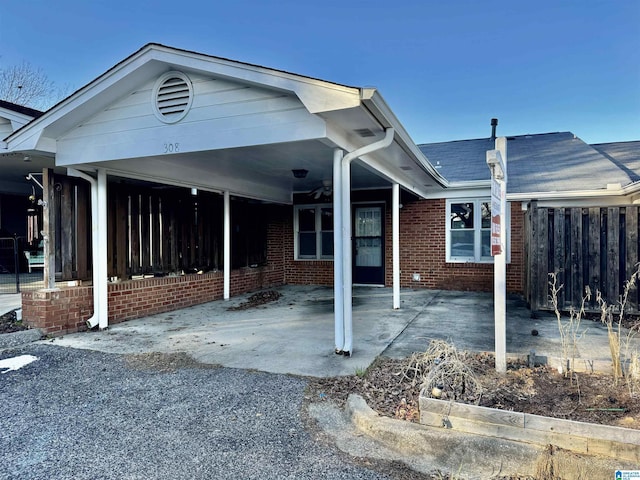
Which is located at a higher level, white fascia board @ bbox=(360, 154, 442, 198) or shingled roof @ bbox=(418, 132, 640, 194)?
shingled roof @ bbox=(418, 132, 640, 194)

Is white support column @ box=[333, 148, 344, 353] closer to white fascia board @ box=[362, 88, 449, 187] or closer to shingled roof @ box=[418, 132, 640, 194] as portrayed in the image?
white fascia board @ box=[362, 88, 449, 187]


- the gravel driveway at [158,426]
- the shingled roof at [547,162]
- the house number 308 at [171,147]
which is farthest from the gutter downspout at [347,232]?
the shingled roof at [547,162]

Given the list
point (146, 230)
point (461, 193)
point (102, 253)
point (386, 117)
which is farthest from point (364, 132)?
point (461, 193)

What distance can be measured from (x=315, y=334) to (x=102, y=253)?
349 cm

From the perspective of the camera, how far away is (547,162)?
11.3 meters

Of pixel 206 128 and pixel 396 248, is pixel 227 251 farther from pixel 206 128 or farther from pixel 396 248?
pixel 206 128

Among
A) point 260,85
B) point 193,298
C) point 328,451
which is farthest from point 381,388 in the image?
point 193,298

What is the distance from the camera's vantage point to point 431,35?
1239cm

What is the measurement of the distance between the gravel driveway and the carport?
164cm

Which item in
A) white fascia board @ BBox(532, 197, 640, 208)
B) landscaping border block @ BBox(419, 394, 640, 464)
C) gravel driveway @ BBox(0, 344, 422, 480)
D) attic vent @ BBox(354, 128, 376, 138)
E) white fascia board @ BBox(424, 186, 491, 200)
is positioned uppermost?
attic vent @ BBox(354, 128, 376, 138)

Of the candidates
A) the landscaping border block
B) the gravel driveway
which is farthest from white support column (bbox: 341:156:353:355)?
the landscaping border block

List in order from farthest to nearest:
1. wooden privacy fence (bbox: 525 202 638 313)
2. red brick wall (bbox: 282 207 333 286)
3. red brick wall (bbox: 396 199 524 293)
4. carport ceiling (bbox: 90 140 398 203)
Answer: red brick wall (bbox: 282 207 333 286), red brick wall (bbox: 396 199 524 293), wooden privacy fence (bbox: 525 202 638 313), carport ceiling (bbox: 90 140 398 203)

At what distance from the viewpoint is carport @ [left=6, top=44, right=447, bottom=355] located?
426 cm

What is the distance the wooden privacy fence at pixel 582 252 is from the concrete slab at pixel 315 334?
60 cm
